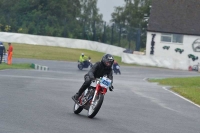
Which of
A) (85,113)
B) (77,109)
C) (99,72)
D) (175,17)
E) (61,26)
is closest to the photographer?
(99,72)

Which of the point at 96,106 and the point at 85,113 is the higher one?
the point at 96,106

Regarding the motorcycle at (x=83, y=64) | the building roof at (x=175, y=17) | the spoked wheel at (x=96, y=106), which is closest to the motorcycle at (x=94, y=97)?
the spoked wheel at (x=96, y=106)

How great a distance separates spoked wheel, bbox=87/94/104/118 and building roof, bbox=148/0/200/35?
164 feet

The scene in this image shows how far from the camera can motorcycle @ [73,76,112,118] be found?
43.9ft

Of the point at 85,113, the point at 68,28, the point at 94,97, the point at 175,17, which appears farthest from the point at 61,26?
the point at 94,97

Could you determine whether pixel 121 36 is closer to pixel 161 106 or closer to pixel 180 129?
pixel 161 106

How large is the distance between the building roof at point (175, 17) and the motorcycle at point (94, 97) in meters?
49.3

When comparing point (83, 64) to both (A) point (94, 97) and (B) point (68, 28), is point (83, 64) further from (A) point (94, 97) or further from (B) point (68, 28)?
A: (A) point (94, 97)

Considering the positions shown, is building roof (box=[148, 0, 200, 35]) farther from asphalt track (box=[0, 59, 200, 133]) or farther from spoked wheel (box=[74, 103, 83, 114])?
spoked wheel (box=[74, 103, 83, 114])

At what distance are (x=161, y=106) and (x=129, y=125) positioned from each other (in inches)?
237

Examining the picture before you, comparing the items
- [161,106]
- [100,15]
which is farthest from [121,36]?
[161,106]

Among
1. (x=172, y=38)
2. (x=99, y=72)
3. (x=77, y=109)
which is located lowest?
(x=77, y=109)

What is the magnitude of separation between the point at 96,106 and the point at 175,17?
52370 millimetres

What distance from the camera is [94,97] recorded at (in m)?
13.6
